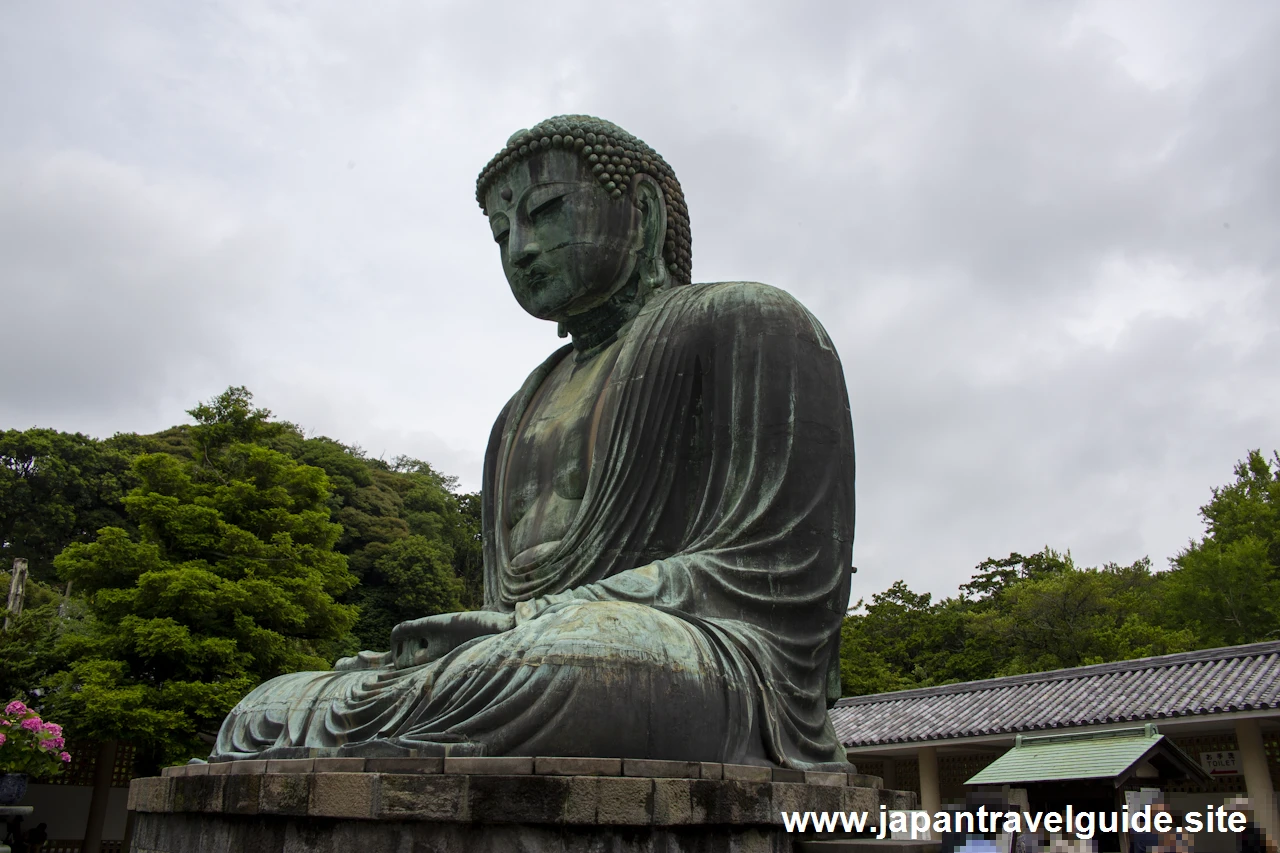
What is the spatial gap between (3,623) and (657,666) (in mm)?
18204

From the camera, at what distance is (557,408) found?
6254 mm

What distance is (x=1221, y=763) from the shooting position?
647 inches

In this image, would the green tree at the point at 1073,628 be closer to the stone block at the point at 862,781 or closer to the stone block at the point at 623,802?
the stone block at the point at 862,781

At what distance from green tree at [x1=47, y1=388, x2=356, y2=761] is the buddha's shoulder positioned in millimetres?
12473

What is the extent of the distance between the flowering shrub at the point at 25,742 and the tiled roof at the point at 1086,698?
47.9 ft

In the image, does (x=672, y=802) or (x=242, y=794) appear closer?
(x=672, y=802)

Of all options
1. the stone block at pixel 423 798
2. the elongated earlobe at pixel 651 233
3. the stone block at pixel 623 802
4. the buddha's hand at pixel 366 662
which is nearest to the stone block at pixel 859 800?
the stone block at pixel 623 802

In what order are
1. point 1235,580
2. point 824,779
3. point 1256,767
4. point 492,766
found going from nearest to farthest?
point 492,766 < point 824,779 < point 1256,767 < point 1235,580

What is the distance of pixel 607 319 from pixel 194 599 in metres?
12.1

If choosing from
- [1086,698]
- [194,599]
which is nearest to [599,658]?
[194,599]

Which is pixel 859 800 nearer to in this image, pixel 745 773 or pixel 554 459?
pixel 745 773

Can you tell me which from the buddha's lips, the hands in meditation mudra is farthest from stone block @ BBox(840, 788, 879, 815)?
the buddha's lips

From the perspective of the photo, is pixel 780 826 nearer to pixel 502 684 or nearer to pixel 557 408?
pixel 502 684

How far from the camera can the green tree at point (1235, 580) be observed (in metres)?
27.2
